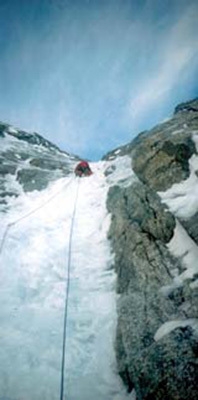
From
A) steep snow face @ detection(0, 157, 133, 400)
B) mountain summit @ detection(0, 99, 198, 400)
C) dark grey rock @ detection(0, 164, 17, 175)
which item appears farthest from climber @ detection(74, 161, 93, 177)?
steep snow face @ detection(0, 157, 133, 400)

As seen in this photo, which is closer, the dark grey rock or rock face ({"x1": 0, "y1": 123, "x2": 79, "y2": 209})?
rock face ({"x1": 0, "y1": 123, "x2": 79, "y2": 209})

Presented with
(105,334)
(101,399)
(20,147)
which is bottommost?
(101,399)

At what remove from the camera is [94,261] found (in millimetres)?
10938

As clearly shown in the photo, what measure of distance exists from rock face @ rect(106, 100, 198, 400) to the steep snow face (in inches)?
23.2

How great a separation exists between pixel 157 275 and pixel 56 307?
10.8 feet

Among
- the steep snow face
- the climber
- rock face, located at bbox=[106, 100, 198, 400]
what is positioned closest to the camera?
rock face, located at bbox=[106, 100, 198, 400]

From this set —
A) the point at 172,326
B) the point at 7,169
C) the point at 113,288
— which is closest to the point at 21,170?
the point at 7,169

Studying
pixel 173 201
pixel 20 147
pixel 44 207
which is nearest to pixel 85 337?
pixel 173 201

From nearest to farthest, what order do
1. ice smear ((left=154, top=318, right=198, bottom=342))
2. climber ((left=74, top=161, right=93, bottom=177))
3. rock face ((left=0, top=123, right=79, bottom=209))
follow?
1. ice smear ((left=154, top=318, right=198, bottom=342))
2. rock face ((left=0, top=123, right=79, bottom=209))
3. climber ((left=74, top=161, right=93, bottom=177))

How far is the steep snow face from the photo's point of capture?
668 centimetres

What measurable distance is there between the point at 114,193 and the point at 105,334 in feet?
25.1

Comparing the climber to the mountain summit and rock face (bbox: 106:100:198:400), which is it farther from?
rock face (bbox: 106:100:198:400)

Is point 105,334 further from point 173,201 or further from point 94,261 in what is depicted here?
point 173,201

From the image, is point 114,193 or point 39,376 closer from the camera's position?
point 39,376
